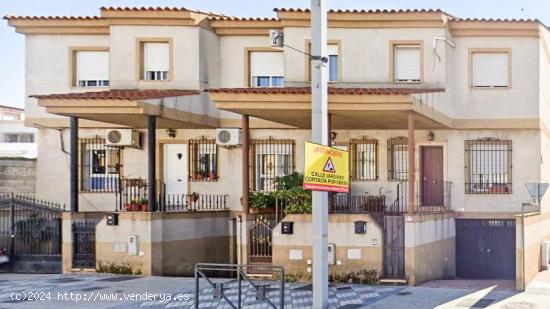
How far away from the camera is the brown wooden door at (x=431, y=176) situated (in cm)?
2159

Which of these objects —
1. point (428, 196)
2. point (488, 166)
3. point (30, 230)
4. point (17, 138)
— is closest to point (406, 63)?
point (488, 166)

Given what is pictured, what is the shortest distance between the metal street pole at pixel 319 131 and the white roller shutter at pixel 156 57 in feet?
39.7

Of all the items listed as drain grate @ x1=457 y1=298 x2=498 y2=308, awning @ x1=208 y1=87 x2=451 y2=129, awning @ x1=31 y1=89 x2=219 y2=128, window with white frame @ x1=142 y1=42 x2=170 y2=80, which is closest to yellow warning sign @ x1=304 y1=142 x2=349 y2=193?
drain grate @ x1=457 y1=298 x2=498 y2=308

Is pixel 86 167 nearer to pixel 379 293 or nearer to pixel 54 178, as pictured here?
pixel 54 178

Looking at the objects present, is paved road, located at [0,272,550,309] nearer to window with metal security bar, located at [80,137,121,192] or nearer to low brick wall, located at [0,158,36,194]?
window with metal security bar, located at [80,137,121,192]

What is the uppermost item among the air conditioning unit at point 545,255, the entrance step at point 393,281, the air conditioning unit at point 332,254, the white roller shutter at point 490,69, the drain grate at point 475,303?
the white roller shutter at point 490,69

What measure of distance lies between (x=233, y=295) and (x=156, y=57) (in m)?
9.09

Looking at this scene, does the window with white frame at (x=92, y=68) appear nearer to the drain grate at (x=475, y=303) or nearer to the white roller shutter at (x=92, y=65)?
the white roller shutter at (x=92, y=65)

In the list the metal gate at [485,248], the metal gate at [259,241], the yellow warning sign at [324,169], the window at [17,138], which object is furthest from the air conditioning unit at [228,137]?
the window at [17,138]

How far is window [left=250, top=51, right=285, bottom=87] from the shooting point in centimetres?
2228

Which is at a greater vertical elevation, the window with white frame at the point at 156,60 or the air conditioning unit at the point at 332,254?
the window with white frame at the point at 156,60

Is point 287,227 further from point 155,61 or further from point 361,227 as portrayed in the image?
point 155,61

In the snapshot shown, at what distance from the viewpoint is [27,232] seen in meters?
20.1

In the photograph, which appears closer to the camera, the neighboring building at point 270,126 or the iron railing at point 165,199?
the neighboring building at point 270,126
